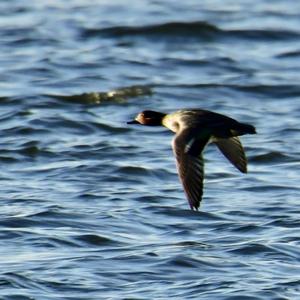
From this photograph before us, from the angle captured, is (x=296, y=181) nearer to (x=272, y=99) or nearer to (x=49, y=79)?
(x=272, y=99)

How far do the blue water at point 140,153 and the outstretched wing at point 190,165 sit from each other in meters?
0.68

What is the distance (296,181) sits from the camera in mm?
13609

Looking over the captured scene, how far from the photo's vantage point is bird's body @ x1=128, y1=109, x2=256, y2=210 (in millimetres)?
9906

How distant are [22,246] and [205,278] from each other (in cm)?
158

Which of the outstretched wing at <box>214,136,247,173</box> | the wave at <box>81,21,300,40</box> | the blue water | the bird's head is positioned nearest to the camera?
the blue water

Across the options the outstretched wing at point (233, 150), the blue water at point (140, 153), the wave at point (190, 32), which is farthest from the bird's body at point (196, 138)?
the wave at point (190, 32)

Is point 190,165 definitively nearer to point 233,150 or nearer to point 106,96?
point 233,150

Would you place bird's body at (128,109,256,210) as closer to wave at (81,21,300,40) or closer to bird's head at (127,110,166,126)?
bird's head at (127,110,166,126)

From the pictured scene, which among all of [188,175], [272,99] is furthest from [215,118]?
[272,99]

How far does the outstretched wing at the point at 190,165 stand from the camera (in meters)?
9.83

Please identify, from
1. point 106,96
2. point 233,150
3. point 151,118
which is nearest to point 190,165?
point 151,118

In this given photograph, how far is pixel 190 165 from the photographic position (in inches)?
393

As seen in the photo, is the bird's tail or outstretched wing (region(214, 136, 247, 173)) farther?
outstretched wing (region(214, 136, 247, 173))

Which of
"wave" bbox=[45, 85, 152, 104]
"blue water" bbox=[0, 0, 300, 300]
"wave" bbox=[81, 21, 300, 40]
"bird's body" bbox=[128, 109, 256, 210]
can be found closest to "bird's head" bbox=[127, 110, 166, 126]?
"bird's body" bbox=[128, 109, 256, 210]
